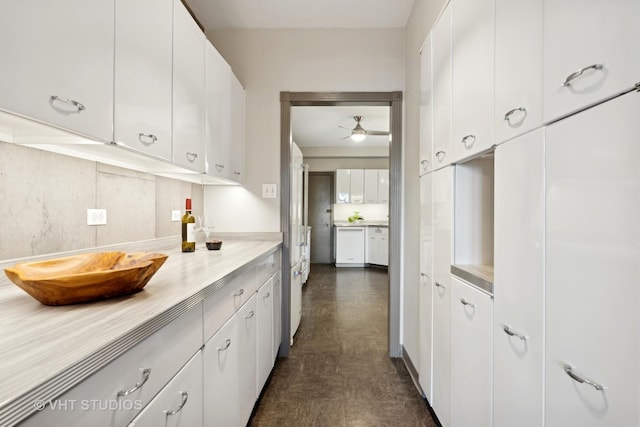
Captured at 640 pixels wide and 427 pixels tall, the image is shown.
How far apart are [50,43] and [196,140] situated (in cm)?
93

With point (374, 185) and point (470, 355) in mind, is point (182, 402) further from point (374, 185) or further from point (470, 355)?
point (374, 185)

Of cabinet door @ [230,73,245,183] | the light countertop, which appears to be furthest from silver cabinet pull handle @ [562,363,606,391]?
cabinet door @ [230,73,245,183]

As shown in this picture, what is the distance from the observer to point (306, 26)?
267 centimetres

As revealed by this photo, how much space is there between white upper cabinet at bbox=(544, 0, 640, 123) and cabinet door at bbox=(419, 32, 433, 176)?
3.50ft

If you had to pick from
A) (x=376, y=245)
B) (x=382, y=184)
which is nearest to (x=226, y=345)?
(x=376, y=245)

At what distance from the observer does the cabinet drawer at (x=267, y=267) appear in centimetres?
194

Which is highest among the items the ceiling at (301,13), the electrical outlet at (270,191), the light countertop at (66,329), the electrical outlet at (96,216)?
the ceiling at (301,13)

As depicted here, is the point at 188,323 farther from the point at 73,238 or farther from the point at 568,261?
the point at 568,261

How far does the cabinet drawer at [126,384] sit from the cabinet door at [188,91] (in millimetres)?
950

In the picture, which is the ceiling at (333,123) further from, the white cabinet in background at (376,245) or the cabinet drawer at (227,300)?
the cabinet drawer at (227,300)

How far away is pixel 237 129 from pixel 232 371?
1.77m

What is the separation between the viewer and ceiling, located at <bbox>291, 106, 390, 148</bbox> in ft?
15.4

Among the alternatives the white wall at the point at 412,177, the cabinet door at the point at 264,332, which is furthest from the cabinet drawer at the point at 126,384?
the white wall at the point at 412,177

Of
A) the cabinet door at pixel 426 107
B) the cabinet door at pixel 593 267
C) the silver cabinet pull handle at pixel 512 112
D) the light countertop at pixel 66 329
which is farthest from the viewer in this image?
the cabinet door at pixel 426 107
